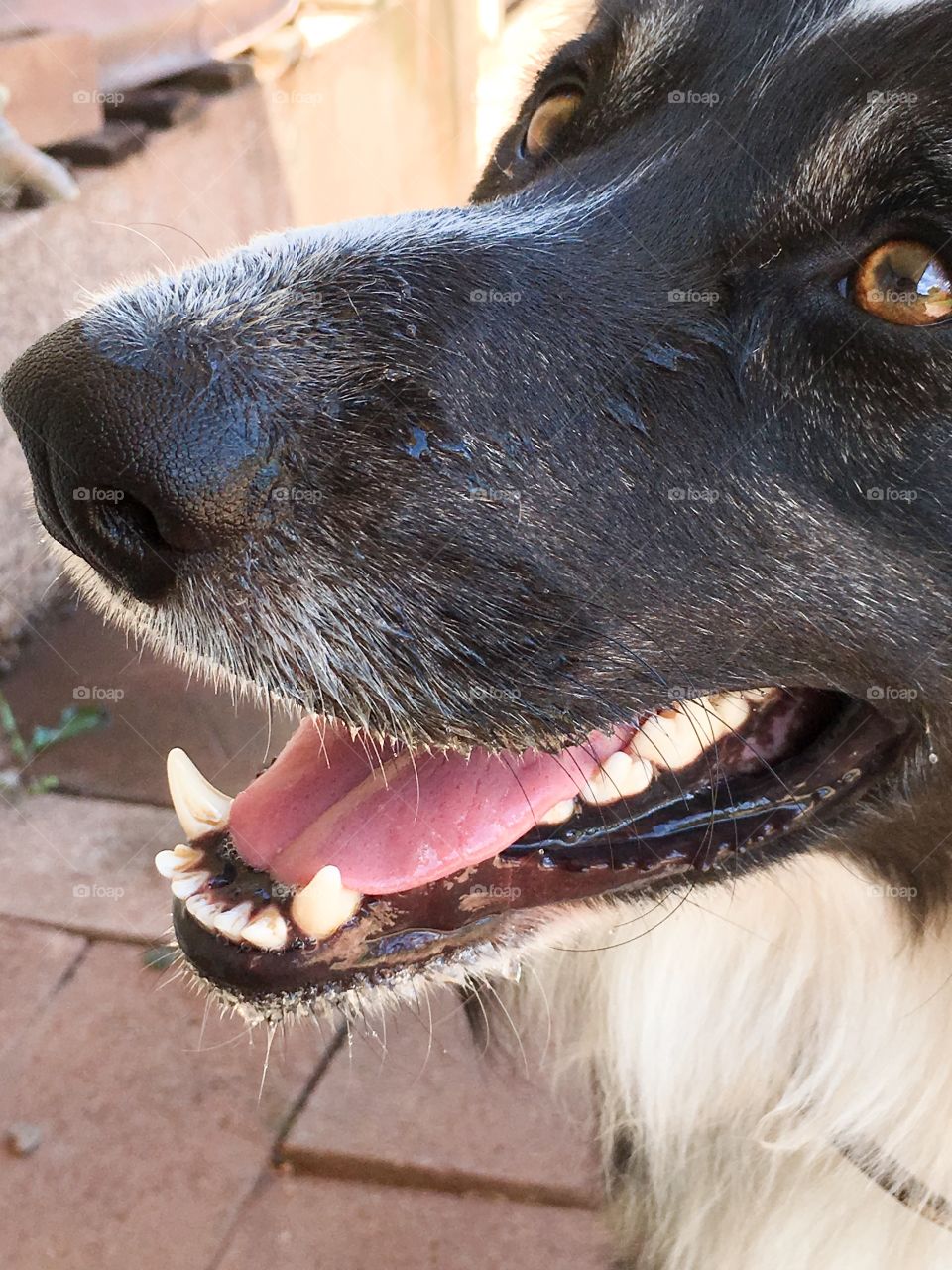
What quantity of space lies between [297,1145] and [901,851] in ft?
4.69

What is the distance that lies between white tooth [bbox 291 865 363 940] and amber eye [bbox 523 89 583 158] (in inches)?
46.0

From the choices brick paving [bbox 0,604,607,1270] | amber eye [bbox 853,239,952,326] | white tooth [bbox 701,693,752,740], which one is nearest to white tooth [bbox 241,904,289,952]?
white tooth [bbox 701,693,752,740]

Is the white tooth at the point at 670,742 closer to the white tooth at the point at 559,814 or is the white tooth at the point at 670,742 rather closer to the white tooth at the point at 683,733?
the white tooth at the point at 683,733

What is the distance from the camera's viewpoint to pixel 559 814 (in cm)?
156

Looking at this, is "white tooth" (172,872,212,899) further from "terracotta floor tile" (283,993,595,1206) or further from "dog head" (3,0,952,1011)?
"terracotta floor tile" (283,993,595,1206)

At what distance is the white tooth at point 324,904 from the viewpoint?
1.39 metres

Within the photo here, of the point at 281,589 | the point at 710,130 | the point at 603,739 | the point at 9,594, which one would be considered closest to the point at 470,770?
the point at 603,739

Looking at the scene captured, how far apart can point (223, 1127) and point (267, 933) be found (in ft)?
4.17

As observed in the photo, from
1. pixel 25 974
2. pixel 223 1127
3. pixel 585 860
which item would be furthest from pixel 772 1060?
pixel 25 974

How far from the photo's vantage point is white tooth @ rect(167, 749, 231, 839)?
1.58 metres

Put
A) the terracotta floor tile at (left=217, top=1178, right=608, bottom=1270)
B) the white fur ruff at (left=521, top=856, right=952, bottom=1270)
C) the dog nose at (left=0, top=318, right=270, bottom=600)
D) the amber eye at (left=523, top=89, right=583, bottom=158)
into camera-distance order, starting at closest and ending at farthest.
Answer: the dog nose at (left=0, top=318, right=270, bottom=600) → the white fur ruff at (left=521, top=856, right=952, bottom=1270) → the amber eye at (left=523, top=89, right=583, bottom=158) → the terracotta floor tile at (left=217, top=1178, right=608, bottom=1270)

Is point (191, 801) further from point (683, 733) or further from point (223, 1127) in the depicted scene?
point (223, 1127)

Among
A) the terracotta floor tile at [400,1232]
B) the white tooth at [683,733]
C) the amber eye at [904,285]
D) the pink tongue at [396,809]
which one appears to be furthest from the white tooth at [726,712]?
the terracotta floor tile at [400,1232]

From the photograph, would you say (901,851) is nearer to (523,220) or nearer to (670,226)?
(670,226)
